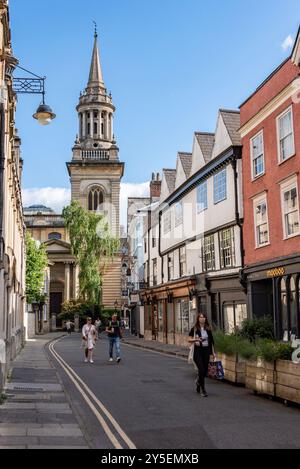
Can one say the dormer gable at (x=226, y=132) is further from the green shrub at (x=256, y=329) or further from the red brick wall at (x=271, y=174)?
the green shrub at (x=256, y=329)

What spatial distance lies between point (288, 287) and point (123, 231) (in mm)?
75044

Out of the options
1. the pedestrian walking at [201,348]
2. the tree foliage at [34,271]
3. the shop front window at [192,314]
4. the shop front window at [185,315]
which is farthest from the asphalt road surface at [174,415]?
the tree foliage at [34,271]

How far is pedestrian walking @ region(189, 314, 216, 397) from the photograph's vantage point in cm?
1214

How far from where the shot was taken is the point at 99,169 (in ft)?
233

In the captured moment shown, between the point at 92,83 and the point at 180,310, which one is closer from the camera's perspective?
the point at 180,310

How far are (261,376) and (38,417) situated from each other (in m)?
5.02

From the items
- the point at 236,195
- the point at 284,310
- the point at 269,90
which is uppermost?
the point at 269,90

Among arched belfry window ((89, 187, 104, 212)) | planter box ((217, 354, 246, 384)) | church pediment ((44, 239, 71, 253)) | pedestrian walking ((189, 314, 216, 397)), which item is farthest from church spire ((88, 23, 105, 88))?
pedestrian walking ((189, 314, 216, 397))

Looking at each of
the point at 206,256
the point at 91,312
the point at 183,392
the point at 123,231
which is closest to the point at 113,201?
the point at 91,312

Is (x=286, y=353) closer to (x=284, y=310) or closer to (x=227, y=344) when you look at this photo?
(x=227, y=344)

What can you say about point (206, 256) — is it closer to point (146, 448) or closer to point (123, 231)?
point (146, 448)

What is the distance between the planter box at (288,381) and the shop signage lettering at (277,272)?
27.8ft

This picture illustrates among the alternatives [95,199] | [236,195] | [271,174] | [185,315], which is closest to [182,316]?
[185,315]

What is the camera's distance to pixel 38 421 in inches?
363
